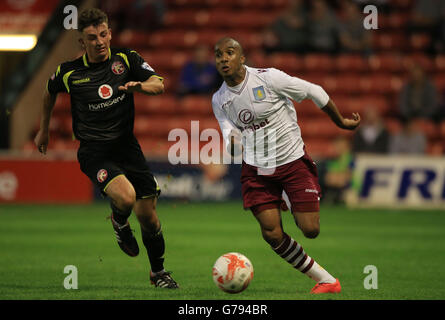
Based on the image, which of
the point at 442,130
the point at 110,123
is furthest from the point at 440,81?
the point at 110,123

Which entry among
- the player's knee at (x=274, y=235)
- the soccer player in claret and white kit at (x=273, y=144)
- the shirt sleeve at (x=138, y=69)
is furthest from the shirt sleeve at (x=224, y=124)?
the player's knee at (x=274, y=235)

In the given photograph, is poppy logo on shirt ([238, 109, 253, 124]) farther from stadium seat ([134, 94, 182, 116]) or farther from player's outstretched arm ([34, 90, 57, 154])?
stadium seat ([134, 94, 182, 116])

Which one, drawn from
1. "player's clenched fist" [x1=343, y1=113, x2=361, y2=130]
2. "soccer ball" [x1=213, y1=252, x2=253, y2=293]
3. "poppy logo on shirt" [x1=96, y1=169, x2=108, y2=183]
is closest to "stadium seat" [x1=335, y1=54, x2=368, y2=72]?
"player's clenched fist" [x1=343, y1=113, x2=361, y2=130]

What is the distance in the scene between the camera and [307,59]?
1875cm

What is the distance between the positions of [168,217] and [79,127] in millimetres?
7205

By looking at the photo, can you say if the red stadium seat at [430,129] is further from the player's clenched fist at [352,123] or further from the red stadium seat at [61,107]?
the player's clenched fist at [352,123]

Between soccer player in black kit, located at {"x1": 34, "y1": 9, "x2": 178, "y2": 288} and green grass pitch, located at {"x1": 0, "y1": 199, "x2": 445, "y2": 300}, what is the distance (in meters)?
0.60

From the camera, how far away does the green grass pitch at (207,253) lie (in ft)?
22.0

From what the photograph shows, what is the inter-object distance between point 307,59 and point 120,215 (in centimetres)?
1256

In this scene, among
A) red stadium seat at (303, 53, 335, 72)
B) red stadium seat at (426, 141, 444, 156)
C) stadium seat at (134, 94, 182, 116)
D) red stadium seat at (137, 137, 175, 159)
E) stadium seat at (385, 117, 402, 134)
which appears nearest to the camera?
A: red stadium seat at (137, 137, 175, 159)

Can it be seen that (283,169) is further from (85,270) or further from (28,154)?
(28,154)

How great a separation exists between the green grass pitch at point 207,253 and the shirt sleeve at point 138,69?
68.6 inches

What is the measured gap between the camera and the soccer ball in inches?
252

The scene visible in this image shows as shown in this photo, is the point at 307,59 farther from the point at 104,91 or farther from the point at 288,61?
the point at 104,91
